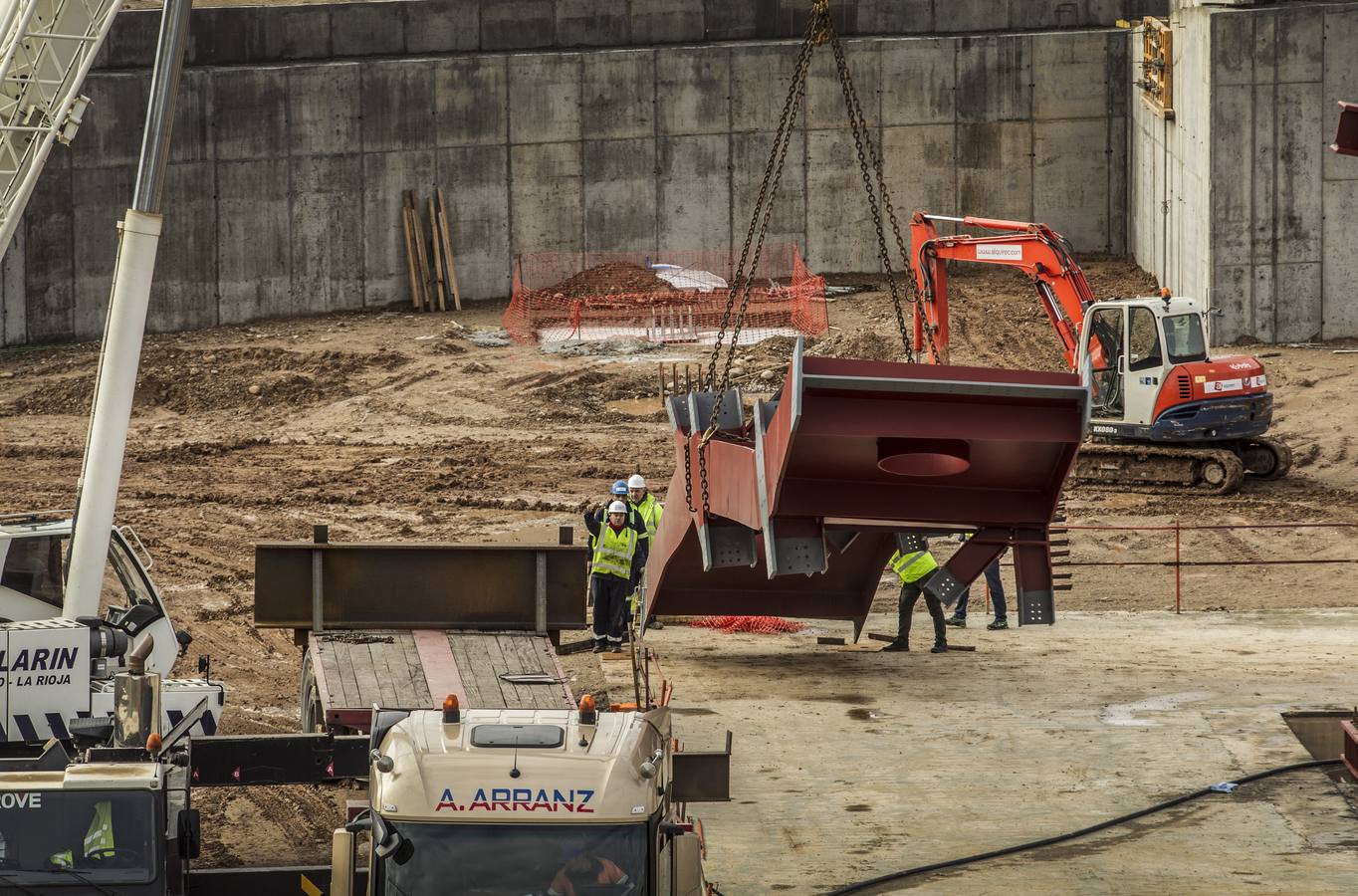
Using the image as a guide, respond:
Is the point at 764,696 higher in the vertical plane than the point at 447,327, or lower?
lower

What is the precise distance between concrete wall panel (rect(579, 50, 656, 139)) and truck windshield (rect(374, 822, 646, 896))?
1193 inches

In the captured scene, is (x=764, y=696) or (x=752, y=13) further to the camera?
(x=752, y=13)

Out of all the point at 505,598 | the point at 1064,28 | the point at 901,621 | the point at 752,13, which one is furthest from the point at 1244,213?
the point at 505,598

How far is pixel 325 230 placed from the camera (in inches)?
1473

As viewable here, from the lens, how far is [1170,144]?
34.9m

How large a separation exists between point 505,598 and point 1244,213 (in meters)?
20.3

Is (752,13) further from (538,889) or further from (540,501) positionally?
(538,889)

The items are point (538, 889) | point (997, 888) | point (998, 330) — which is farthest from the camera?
point (998, 330)

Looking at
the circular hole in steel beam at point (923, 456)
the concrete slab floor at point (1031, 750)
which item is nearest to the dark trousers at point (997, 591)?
the concrete slab floor at point (1031, 750)

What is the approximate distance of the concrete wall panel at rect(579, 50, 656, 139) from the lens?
124ft

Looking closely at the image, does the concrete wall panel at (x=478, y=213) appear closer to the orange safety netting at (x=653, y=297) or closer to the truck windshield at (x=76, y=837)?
the orange safety netting at (x=653, y=297)

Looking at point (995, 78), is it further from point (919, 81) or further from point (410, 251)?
point (410, 251)

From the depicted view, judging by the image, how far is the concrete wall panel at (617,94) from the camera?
37656 mm

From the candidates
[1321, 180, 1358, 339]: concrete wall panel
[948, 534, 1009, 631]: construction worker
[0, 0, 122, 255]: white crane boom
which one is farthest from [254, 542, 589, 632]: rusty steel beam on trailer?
[1321, 180, 1358, 339]: concrete wall panel
